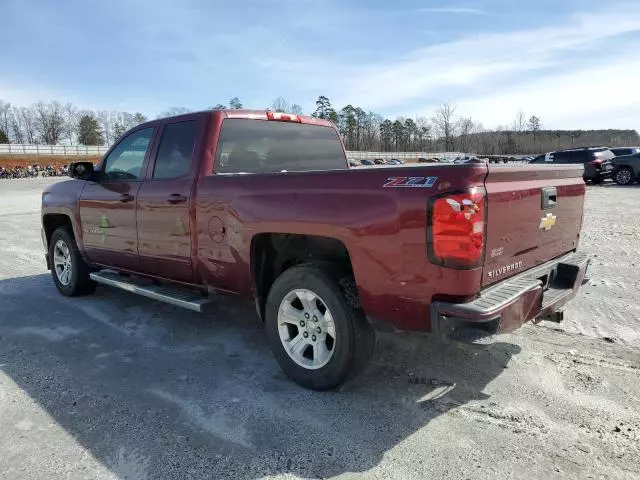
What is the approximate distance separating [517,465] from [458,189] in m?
1.48

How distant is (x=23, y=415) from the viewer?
10.6 feet

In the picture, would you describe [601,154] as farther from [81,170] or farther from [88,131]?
[88,131]

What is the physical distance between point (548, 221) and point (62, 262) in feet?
18.2

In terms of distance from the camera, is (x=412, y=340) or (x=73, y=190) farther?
(x=73, y=190)

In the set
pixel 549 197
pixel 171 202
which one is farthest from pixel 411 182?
pixel 171 202

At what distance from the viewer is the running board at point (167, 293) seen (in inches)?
161

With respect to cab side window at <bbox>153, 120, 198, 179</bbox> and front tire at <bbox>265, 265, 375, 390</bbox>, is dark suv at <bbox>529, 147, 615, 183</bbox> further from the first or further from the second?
front tire at <bbox>265, 265, 375, 390</bbox>

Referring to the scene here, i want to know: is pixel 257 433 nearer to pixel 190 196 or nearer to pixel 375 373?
pixel 375 373

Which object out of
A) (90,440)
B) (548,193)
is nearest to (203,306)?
(90,440)

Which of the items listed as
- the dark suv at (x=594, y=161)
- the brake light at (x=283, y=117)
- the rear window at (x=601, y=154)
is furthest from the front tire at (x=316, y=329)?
the rear window at (x=601, y=154)

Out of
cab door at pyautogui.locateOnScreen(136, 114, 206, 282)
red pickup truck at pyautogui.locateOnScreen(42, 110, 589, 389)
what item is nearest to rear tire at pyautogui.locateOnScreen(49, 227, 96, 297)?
red pickup truck at pyautogui.locateOnScreen(42, 110, 589, 389)

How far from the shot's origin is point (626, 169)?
21.5m

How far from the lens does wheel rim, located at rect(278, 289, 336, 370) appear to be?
3.39 m

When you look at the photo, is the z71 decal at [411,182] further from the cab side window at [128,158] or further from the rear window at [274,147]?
the cab side window at [128,158]
